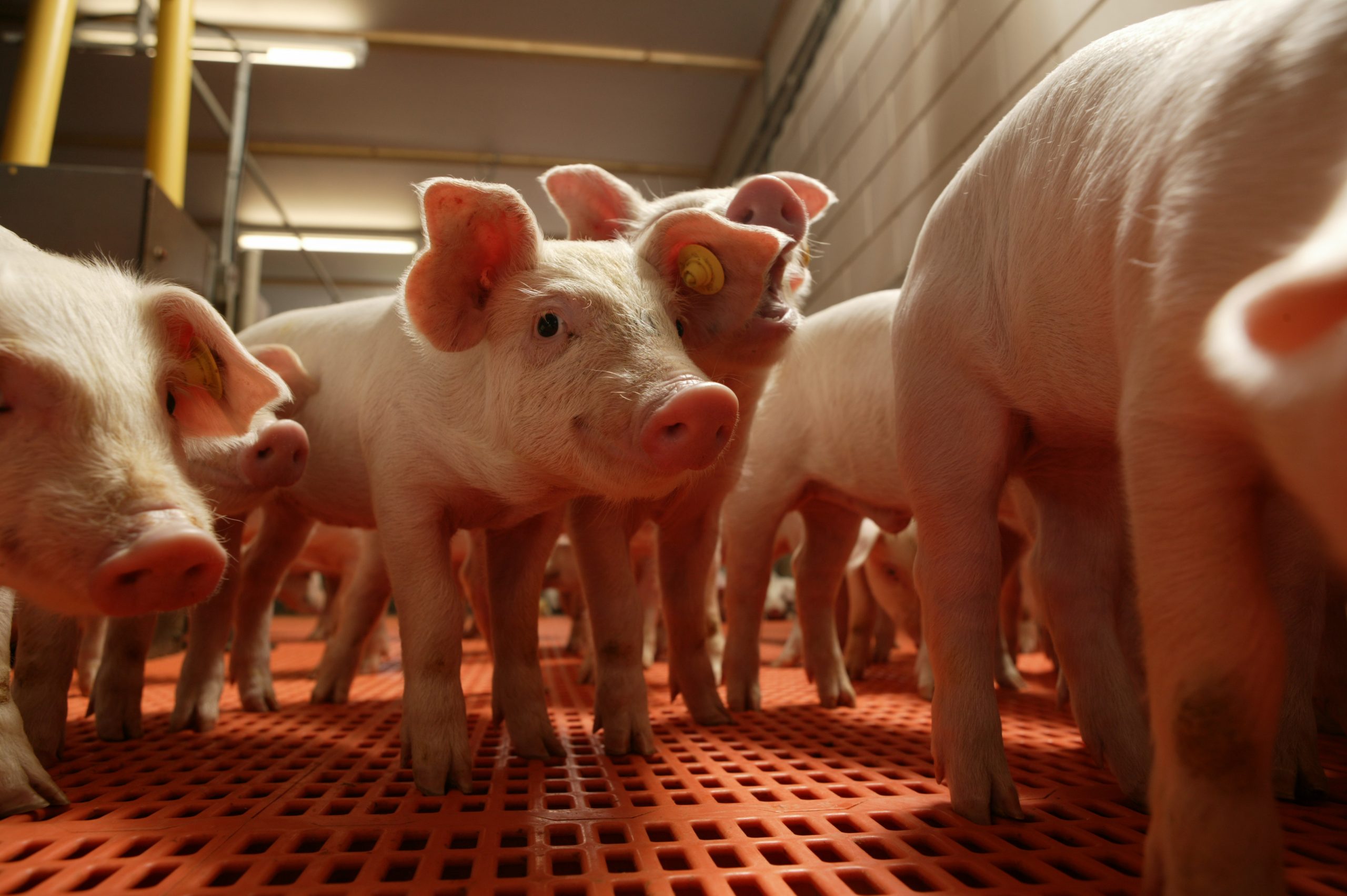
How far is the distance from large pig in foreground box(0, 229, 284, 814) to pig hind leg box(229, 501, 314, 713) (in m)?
1.10

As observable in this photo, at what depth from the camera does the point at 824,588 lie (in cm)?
277

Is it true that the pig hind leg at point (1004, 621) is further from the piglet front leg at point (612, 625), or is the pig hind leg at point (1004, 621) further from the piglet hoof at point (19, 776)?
the piglet hoof at point (19, 776)

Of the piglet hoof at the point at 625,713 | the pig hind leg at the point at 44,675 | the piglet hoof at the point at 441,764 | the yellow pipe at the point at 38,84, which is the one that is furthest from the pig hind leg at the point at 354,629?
the yellow pipe at the point at 38,84

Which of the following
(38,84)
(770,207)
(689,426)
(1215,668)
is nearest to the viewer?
(1215,668)

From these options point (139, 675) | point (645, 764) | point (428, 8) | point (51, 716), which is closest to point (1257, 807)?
point (645, 764)

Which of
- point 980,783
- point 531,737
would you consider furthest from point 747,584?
point 980,783

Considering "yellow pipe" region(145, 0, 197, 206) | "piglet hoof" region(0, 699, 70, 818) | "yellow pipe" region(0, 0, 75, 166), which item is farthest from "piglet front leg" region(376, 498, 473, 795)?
"yellow pipe" region(145, 0, 197, 206)

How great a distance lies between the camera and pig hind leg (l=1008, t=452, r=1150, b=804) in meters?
1.45

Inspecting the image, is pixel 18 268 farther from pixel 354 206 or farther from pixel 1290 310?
pixel 354 206

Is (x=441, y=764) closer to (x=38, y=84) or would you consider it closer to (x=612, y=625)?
(x=612, y=625)

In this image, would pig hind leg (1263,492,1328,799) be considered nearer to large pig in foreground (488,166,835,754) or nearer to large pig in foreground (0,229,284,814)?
large pig in foreground (488,166,835,754)

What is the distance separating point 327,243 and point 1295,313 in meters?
9.39

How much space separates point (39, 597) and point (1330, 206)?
55.6 inches

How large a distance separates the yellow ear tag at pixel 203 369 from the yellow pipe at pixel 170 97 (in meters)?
2.88
